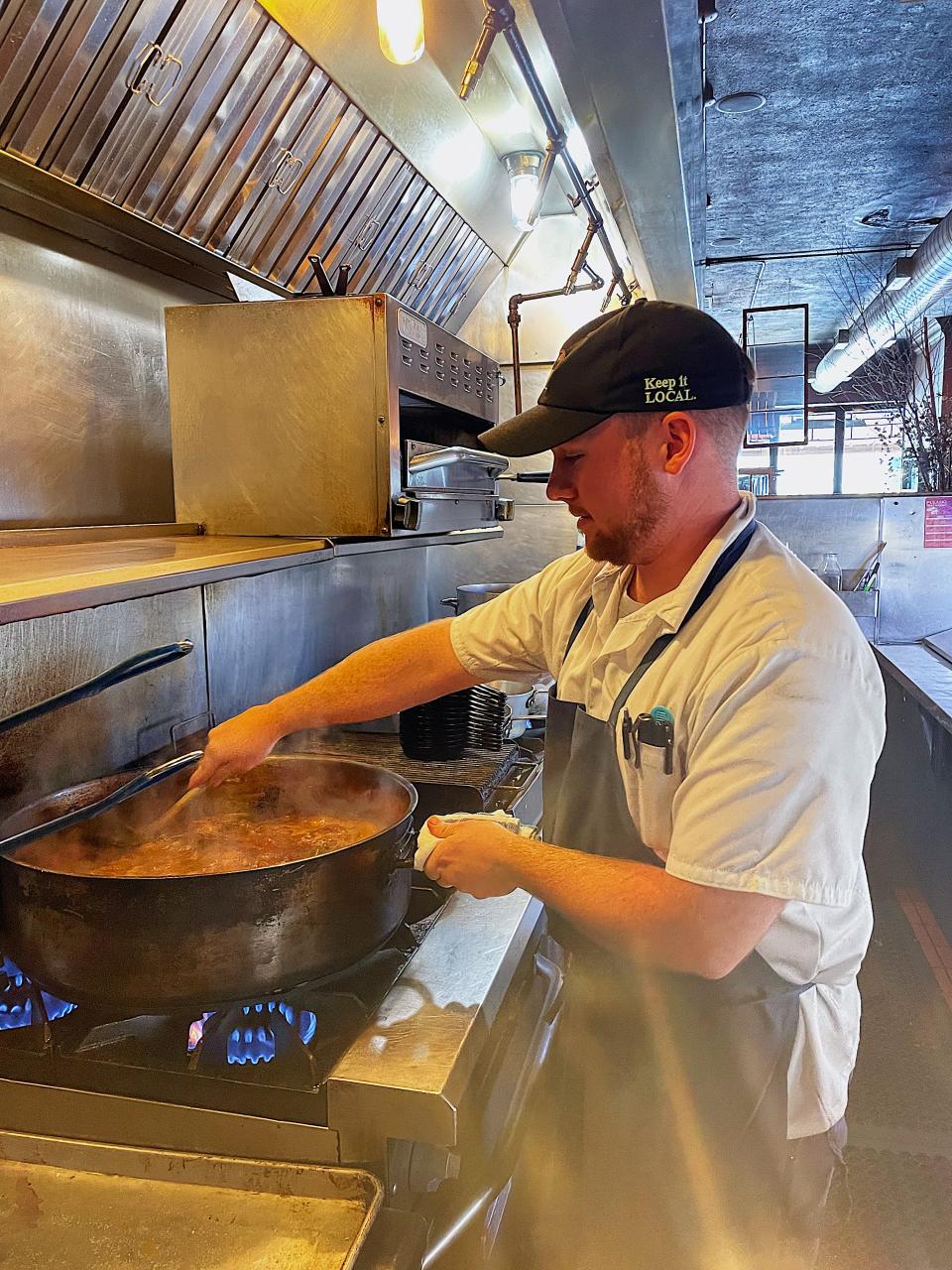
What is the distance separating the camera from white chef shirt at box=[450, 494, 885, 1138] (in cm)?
106

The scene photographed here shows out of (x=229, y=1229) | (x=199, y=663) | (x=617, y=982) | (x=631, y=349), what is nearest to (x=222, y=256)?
(x=199, y=663)

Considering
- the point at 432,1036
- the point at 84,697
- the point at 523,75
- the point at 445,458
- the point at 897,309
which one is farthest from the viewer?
the point at 897,309

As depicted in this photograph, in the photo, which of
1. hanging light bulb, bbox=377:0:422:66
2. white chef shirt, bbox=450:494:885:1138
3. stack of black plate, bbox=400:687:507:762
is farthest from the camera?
stack of black plate, bbox=400:687:507:762

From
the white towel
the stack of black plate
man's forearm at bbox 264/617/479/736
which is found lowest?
the stack of black plate

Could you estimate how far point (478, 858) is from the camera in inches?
50.1

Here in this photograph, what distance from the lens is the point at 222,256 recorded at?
2205 mm

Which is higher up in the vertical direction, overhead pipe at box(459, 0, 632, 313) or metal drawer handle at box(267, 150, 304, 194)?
overhead pipe at box(459, 0, 632, 313)

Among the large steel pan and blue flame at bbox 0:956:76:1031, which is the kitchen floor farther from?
blue flame at bbox 0:956:76:1031

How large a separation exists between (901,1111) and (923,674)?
2072mm

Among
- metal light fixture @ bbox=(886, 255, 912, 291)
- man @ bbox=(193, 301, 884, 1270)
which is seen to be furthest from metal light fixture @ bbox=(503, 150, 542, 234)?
metal light fixture @ bbox=(886, 255, 912, 291)

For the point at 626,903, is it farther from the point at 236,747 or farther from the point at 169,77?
the point at 169,77

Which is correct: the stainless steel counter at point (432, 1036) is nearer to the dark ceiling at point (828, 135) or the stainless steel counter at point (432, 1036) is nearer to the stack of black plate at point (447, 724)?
the stack of black plate at point (447, 724)

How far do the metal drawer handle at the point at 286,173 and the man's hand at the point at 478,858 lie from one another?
5.72 ft

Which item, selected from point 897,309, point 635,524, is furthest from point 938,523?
point 635,524
